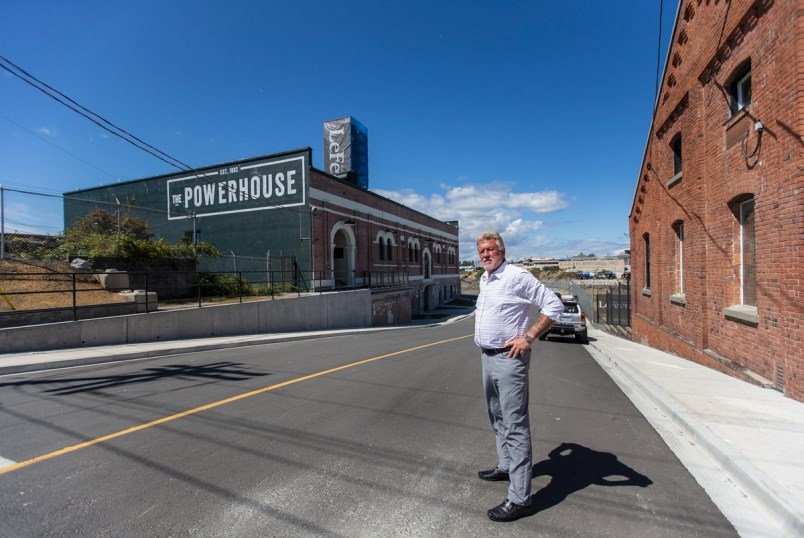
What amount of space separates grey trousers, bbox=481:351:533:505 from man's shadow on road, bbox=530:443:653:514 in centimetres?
26

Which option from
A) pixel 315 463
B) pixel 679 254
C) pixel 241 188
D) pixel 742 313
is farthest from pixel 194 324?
pixel 679 254

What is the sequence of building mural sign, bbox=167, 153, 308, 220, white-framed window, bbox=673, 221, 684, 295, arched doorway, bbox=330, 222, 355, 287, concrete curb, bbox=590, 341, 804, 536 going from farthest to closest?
arched doorway, bbox=330, 222, 355, 287
building mural sign, bbox=167, 153, 308, 220
white-framed window, bbox=673, 221, 684, 295
concrete curb, bbox=590, 341, 804, 536

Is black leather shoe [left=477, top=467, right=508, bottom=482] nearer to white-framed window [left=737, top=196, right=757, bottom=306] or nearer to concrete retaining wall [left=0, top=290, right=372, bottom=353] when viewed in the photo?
white-framed window [left=737, top=196, right=757, bottom=306]

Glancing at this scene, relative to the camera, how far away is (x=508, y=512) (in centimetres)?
319

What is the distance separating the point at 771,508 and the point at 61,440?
6.65 metres

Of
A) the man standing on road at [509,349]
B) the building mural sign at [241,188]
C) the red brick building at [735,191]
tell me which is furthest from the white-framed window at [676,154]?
the building mural sign at [241,188]

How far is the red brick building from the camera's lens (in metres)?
5.99

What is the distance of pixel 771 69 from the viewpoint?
6531 mm

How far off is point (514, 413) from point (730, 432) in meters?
3.08

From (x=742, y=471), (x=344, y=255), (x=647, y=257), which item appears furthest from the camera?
(x=344, y=255)

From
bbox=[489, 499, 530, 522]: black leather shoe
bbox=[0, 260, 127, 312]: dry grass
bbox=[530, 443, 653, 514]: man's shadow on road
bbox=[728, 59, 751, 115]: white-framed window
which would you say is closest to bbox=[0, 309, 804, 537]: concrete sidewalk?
bbox=[530, 443, 653, 514]: man's shadow on road

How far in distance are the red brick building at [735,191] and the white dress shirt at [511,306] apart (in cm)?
469

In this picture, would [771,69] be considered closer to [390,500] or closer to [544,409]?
[544,409]

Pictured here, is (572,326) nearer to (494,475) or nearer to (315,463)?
(494,475)
